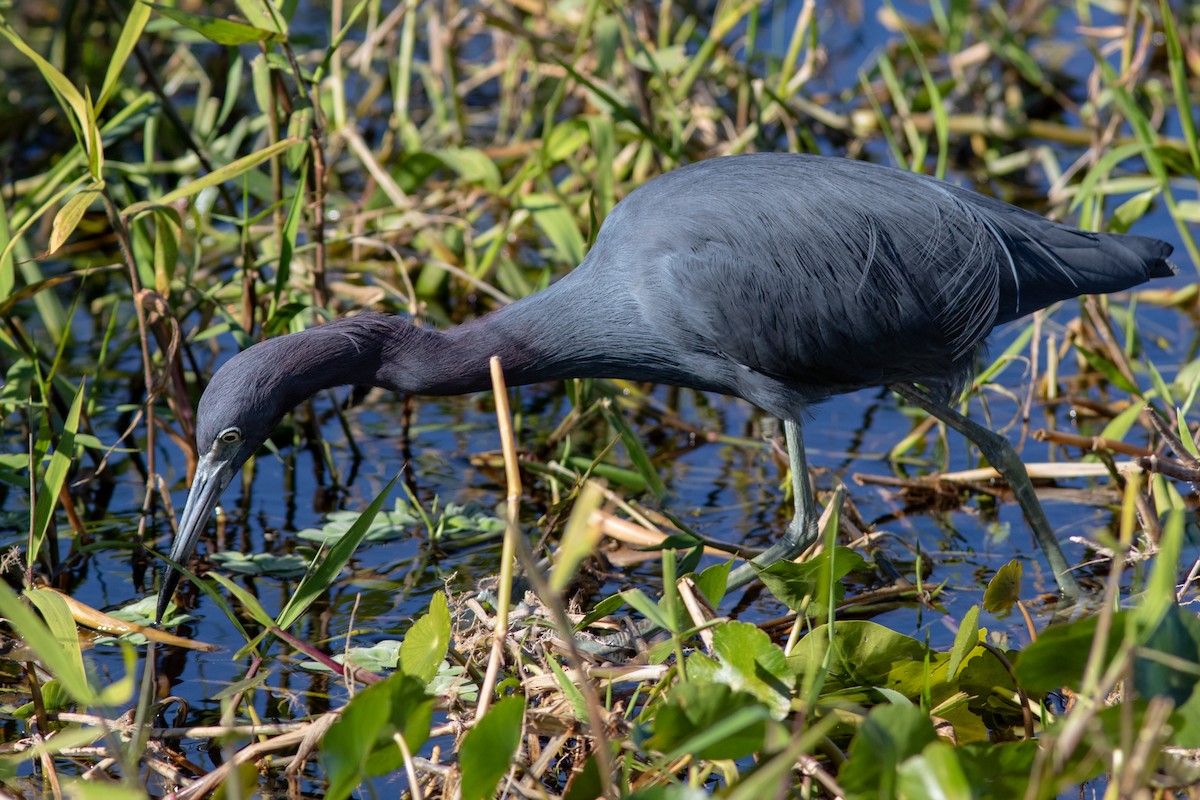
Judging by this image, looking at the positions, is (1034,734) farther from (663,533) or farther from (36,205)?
(36,205)

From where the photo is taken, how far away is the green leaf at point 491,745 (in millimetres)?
2324

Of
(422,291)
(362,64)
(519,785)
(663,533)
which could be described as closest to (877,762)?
(519,785)

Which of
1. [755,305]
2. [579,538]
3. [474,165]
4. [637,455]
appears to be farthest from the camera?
[474,165]

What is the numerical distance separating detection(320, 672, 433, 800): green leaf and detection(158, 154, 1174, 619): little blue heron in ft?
3.94

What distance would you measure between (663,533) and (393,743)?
1.66 meters

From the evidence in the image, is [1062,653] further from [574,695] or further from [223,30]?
[223,30]

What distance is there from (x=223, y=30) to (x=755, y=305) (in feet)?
4.90

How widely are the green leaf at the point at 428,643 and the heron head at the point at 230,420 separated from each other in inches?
36.5

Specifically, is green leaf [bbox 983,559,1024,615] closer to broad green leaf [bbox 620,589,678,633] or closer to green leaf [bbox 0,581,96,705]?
broad green leaf [bbox 620,589,678,633]

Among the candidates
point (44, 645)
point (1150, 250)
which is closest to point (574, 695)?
point (44, 645)

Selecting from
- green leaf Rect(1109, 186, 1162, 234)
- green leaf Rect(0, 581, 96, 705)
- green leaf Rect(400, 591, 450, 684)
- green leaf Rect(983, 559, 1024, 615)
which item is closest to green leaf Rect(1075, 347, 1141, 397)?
green leaf Rect(1109, 186, 1162, 234)

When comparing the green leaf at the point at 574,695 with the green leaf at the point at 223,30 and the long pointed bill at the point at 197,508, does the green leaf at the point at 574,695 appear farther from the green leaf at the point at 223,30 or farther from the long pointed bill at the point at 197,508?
the green leaf at the point at 223,30

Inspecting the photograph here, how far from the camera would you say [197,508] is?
3.49 metres

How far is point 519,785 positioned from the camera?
2590 millimetres
